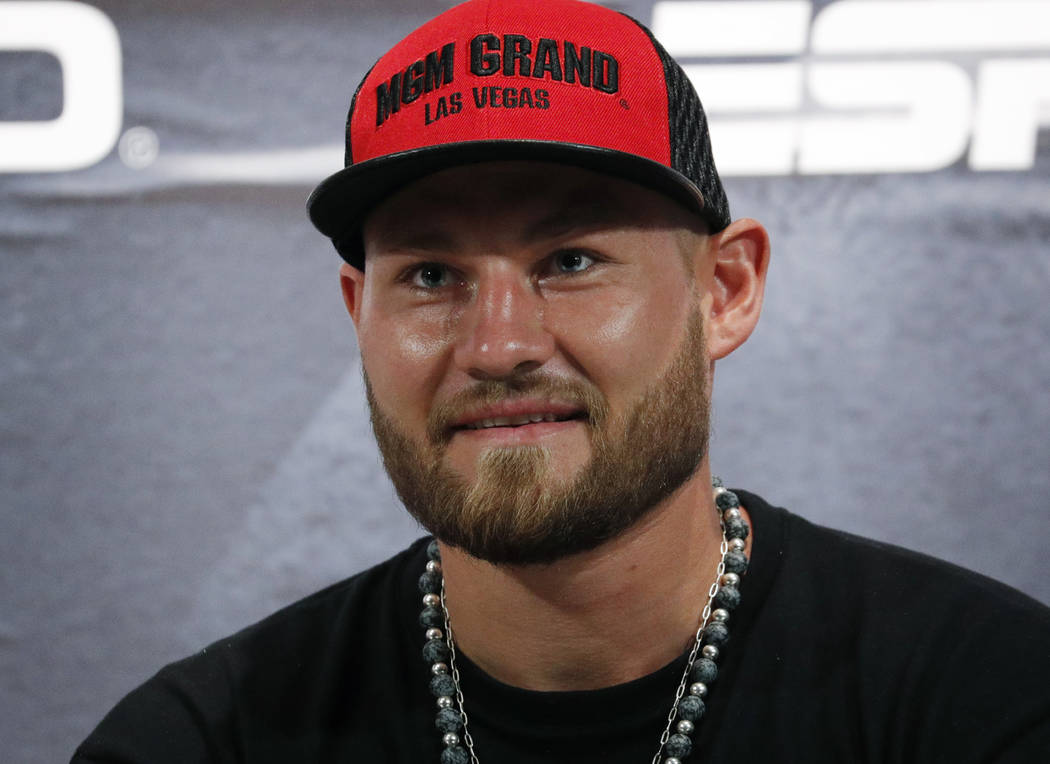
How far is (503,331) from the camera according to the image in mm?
1101

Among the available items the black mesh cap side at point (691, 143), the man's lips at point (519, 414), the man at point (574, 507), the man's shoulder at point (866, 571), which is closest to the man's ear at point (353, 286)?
the man at point (574, 507)

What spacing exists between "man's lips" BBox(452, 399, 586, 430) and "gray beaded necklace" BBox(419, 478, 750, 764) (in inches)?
11.6

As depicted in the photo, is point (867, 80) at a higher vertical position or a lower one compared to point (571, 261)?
higher

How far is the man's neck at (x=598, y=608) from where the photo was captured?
1221 mm

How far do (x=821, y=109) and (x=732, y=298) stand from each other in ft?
2.35

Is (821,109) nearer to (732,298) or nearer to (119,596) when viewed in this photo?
(732,298)

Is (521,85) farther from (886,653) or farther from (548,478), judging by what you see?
(886,653)

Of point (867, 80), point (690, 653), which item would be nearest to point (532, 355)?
point (690, 653)

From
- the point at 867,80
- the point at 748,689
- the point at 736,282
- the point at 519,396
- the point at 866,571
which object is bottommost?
the point at 748,689

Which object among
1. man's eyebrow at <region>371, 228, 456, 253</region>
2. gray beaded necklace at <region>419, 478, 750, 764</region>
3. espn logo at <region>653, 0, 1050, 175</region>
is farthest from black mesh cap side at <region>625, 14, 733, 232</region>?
espn logo at <region>653, 0, 1050, 175</region>

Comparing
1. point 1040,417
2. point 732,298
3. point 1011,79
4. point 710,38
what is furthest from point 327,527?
point 1011,79

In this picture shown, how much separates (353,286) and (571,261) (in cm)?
→ 39

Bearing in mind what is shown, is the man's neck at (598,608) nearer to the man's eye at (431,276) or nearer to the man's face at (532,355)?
the man's face at (532,355)

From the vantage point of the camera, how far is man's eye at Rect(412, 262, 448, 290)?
118 centimetres
